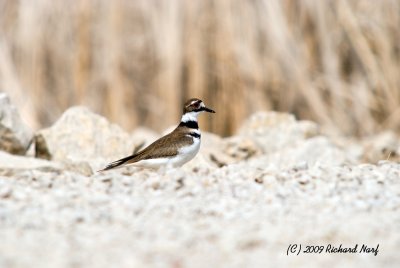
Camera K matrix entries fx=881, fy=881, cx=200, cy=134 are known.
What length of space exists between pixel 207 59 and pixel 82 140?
312 centimetres

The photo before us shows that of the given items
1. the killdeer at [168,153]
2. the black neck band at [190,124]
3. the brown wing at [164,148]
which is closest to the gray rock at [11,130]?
the killdeer at [168,153]

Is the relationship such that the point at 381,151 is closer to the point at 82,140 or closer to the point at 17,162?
the point at 82,140

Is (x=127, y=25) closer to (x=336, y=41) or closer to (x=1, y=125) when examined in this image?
(x=336, y=41)

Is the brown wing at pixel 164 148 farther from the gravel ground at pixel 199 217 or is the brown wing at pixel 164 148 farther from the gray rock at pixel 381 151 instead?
the gray rock at pixel 381 151

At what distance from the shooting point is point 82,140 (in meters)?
7.45

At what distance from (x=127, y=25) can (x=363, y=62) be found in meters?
2.82

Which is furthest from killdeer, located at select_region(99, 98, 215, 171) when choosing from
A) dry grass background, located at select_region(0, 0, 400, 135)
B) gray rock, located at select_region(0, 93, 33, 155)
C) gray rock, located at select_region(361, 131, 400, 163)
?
dry grass background, located at select_region(0, 0, 400, 135)

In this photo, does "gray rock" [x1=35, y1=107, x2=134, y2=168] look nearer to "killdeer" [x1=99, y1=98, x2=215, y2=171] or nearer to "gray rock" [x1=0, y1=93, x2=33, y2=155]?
"gray rock" [x1=0, y1=93, x2=33, y2=155]

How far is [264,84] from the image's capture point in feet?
32.9

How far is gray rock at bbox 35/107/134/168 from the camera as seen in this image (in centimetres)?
731

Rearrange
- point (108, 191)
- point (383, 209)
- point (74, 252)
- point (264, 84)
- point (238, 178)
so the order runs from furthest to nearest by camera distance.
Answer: point (264, 84), point (238, 178), point (108, 191), point (383, 209), point (74, 252)

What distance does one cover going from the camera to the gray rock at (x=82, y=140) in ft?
24.0

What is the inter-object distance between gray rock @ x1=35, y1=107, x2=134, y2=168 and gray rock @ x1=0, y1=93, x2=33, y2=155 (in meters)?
0.26

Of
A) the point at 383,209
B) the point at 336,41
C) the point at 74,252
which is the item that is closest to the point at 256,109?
the point at 336,41
